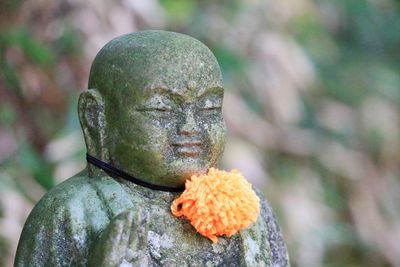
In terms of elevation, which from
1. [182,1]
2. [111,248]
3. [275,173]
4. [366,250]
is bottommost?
[366,250]

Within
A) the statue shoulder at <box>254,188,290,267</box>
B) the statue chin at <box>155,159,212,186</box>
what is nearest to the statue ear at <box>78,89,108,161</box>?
the statue chin at <box>155,159,212,186</box>

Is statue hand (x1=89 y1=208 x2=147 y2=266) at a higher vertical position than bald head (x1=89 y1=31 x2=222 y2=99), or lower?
lower

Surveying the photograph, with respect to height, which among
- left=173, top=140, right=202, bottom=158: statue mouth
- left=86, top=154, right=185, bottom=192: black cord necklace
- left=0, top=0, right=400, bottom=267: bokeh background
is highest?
left=173, top=140, right=202, bottom=158: statue mouth

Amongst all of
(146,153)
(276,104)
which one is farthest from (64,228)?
(276,104)

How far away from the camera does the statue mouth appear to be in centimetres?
191

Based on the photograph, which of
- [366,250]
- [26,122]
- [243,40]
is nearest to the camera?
[26,122]

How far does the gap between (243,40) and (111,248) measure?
2762mm

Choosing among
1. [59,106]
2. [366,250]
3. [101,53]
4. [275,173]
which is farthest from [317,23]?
[101,53]

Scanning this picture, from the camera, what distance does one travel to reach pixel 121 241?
1.75 meters

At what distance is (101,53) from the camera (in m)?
1.98

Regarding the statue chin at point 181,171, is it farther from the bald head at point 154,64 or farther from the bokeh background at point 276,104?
the bokeh background at point 276,104

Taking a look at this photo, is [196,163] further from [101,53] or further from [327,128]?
[327,128]

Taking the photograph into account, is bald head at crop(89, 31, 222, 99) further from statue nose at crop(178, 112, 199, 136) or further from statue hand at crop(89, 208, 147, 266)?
statue hand at crop(89, 208, 147, 266)

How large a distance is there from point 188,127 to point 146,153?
100 mm
